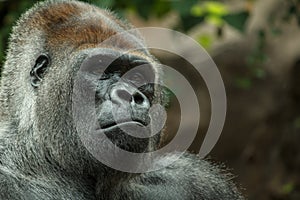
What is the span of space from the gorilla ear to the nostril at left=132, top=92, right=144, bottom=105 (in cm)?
65

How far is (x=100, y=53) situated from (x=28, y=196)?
0.93 meters

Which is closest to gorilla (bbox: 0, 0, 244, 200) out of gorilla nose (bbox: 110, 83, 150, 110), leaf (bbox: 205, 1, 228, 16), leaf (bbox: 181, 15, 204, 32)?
gorilla nose (bbox: 110, 83, 150, 110)

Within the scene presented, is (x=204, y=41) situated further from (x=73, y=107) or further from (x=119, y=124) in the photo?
(x=119, y=124)

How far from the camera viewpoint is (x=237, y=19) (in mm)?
7195

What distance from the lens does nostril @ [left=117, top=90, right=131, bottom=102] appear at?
3.97m

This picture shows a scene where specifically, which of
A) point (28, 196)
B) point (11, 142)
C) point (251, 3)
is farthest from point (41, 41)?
point (251, 3)

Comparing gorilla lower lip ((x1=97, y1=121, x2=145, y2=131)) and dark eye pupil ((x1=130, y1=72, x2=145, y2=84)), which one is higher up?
dark eye pupil ((x1=130, y1=72, x2=145, y2=84))

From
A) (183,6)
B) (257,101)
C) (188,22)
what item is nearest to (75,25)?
(183,6)

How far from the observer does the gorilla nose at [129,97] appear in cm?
396

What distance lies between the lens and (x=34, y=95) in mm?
4289

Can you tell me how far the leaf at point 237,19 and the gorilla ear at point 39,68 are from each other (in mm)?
3142

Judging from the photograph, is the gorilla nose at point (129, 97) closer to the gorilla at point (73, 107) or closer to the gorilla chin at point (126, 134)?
the gorilla at point (73, 107)

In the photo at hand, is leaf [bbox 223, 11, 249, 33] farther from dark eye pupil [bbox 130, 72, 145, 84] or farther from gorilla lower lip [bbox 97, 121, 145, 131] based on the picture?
gorilla lower lip [bbox 97, 121, 145, 131]

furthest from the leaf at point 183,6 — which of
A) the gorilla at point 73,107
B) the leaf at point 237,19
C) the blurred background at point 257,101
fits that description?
the gorilla at point 73,107
